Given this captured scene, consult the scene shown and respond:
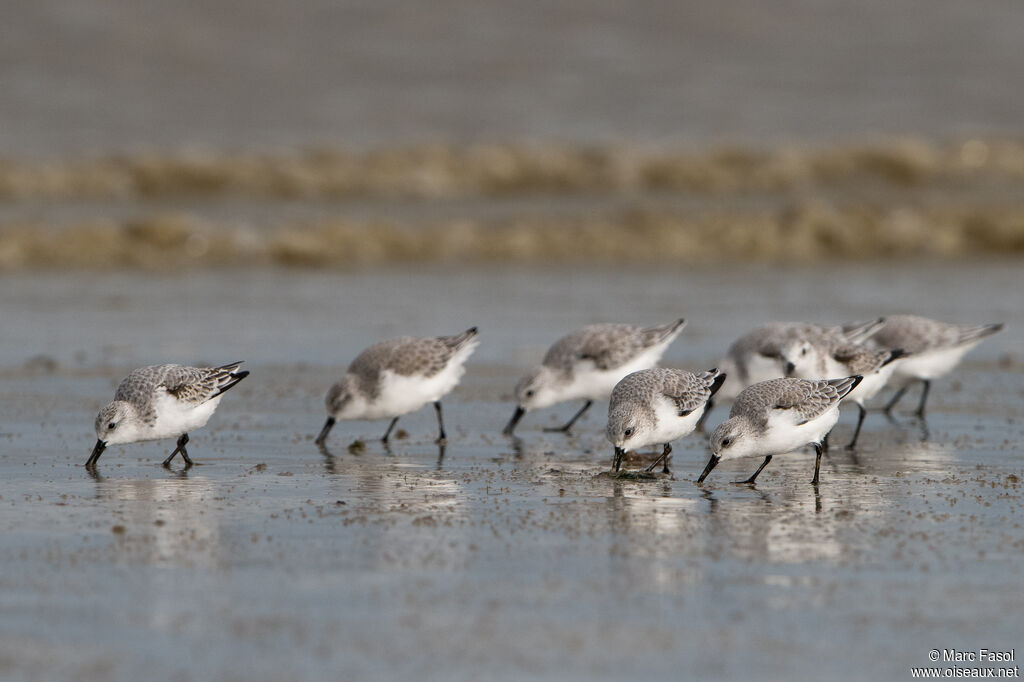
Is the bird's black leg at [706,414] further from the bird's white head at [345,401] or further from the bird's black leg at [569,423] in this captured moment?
the bird's white head at [345,401]

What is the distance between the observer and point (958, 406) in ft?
44.6

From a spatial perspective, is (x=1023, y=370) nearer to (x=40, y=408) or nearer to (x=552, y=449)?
(x=552, y=449)

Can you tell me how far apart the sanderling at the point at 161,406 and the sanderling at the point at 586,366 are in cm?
280

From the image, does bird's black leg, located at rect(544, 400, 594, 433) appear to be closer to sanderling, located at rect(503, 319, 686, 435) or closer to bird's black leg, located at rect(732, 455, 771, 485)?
sanderling, located at rect(503, 319, 686, 435)

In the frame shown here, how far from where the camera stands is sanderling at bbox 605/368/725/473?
9938 millimetres

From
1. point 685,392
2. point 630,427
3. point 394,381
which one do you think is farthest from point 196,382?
point 685,392

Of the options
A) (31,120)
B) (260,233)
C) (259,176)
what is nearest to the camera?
(260,233)

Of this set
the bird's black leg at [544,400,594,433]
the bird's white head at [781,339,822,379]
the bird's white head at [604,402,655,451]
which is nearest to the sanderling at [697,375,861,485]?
the bird's white head at [604,402,655,451]

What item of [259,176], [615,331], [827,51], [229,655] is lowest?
[229,655]

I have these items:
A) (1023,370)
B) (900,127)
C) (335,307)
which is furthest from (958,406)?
(900,127)

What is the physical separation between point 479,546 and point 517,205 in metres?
25.8

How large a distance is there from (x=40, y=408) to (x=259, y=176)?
Result: 2233 centimetres

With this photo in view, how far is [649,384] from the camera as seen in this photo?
10258 mm

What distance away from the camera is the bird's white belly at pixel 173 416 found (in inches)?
404
